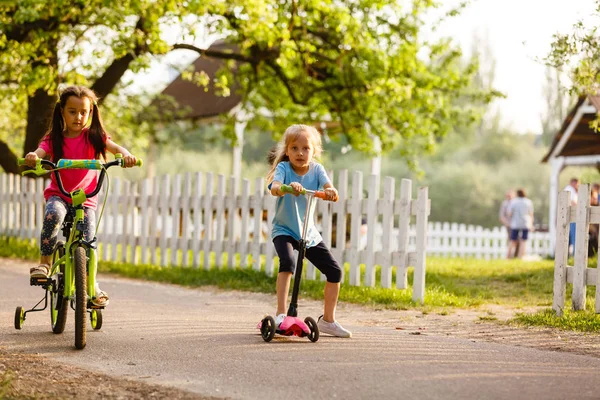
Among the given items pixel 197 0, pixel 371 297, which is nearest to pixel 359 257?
pixel 371 297

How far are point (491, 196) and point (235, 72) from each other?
33067 millimetres

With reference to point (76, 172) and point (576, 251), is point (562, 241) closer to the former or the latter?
point (576, 251)

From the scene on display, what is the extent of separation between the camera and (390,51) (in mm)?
17453

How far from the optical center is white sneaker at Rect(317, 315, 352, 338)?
6.55 m

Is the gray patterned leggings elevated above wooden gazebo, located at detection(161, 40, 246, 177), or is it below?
below

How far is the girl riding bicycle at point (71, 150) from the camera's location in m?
6.28

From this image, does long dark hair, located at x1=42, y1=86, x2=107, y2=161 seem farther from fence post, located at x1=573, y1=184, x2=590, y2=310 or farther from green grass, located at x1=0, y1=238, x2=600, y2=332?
fence post, located at x1=573, y1=184, x2=590, y2=310

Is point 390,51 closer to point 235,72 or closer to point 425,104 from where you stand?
point 425,104

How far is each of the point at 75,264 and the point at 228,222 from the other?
6700mm

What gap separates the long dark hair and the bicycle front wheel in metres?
0.91

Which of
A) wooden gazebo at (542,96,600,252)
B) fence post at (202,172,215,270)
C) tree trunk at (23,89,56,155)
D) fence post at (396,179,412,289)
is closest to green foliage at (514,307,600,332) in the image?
fence post at (396,179,412,289)

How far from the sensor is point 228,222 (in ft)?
41.0

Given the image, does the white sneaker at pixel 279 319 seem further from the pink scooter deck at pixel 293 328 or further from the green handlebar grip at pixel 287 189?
the green handlebar grip at pixel 287 189

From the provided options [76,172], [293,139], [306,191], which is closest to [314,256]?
[306,191]
